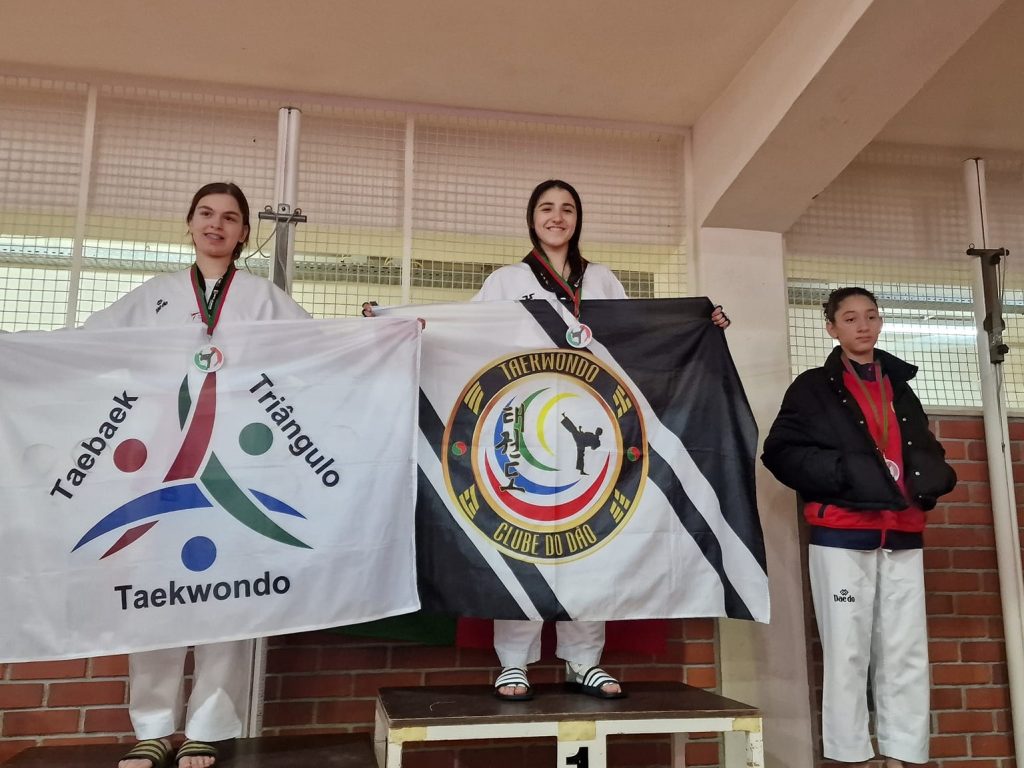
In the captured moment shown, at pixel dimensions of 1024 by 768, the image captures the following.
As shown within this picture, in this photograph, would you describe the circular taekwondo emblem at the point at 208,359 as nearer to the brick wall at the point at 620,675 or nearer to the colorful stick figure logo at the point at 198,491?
the colorful stick figure logo at the point at 198,491

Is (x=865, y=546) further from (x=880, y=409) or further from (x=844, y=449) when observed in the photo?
(x=880, y=409)

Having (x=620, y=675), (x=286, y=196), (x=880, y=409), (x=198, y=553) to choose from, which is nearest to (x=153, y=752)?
(x=198, y=553)

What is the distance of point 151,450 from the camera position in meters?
2.43

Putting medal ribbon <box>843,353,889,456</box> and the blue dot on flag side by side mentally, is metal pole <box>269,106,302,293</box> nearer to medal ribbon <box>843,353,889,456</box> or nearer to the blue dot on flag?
the blue dot on flag

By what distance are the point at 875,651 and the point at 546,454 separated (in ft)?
4.26

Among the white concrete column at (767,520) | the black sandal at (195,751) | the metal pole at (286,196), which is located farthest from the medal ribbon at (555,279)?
the black sandal at (195,751)

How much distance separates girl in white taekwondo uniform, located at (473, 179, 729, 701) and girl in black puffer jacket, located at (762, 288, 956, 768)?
54cm

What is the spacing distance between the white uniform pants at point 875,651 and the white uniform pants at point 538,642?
778 mm

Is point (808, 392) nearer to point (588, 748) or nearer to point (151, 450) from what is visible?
point (588, 748)

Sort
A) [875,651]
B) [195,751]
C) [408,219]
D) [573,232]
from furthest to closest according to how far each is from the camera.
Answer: [408,219]
[573,232]
[875,651]
[195,751]

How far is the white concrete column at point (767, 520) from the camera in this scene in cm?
312

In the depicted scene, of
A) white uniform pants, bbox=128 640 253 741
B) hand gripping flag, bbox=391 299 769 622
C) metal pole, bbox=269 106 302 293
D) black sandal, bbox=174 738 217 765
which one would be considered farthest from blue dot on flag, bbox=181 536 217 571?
metal pole, bbox=269 106 302 293

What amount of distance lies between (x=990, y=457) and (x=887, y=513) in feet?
3.37

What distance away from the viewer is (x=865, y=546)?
9.21ft
